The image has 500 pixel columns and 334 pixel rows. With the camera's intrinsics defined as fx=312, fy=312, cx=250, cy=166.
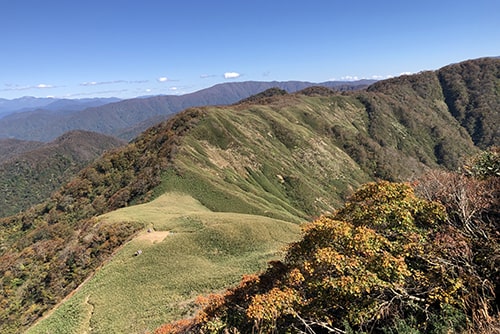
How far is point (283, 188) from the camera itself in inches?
4498

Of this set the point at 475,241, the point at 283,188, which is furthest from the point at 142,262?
the point at 283,188

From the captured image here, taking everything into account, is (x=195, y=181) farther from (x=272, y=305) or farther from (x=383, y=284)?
(x=383, y=284)

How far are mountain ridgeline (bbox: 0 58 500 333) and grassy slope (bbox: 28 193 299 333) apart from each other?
755 centimetres

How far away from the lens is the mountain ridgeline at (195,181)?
47.1 metres

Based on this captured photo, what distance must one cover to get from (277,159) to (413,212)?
109 m

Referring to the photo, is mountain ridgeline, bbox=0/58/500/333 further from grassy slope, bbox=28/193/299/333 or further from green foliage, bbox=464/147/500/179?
green foliage, bbox=464/147/500/179

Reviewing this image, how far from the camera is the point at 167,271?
35219 mm

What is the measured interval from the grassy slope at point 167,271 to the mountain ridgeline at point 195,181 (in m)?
7.55

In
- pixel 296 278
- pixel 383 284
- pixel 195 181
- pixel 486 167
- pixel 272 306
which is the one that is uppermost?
pixel 486 167

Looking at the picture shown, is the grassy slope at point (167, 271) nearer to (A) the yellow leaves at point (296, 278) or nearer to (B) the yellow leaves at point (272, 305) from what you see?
(A) the yellow leaves at point (296, 278)

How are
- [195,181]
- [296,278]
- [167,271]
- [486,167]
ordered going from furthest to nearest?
[195,181]
[167,271]
[486,167]
[296,278]

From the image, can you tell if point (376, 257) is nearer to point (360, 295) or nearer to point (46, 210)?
point (360, 295)

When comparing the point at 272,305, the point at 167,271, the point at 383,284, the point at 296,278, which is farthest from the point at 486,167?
the point at 167,271

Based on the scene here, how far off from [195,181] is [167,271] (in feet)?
160
